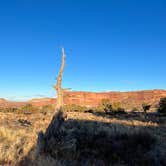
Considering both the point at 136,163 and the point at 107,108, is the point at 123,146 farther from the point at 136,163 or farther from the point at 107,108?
the point at 107,108

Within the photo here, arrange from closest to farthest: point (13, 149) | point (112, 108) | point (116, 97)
→ point (13, 149) < point (112, 108) < point (116, 97)

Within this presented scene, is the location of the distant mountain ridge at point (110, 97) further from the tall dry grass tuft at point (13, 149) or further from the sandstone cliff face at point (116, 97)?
the tall dry grass tuft at point (13, 149)

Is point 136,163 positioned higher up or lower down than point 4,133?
lower down

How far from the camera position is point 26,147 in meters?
9.06

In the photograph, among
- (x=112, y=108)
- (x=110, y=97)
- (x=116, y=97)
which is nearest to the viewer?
(x=112, y=108)

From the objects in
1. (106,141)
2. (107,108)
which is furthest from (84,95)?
(106,141)

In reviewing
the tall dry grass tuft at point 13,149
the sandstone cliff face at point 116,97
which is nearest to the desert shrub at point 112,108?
the tall dry grass tuft at point 13,149

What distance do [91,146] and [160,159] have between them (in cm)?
314

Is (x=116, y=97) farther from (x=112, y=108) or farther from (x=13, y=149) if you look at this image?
(x=13, y=149)

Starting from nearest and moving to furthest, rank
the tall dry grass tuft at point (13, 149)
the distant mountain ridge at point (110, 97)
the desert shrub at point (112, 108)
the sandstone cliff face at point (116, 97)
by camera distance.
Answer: the tall dry grass tuft at point (13, 149) < the desert shrub at point (112, 108) < the sandstone cliff face at point (116, 97) < the distant mountain ridge at point (110, 97)

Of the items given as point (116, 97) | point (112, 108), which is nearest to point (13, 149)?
point (112, 108)

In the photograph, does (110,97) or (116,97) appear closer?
(116,97)

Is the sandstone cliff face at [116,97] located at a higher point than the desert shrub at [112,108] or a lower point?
higher

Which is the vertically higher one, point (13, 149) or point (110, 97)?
point (110, 97)
